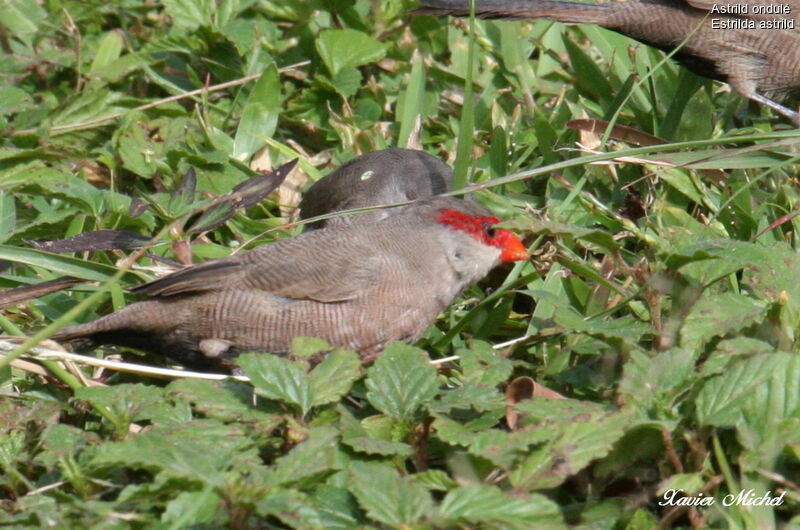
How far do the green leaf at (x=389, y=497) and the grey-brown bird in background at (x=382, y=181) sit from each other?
2.63 meters

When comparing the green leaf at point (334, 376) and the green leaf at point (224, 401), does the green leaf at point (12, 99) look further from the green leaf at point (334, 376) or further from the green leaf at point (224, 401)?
the green leaf at point (334, 376)

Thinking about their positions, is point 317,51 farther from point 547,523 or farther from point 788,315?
point 547,523

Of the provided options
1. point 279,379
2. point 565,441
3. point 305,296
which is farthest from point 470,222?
point 565,441

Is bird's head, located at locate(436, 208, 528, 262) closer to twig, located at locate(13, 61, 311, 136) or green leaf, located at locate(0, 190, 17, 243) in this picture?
green leaf, located at locate(0, 190, 17, 243)

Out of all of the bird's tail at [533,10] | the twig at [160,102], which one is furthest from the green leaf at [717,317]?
the twig at [160,102]

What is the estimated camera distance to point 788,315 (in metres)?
3.79

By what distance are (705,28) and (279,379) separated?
3676mm

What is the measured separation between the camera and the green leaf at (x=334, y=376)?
138 inches

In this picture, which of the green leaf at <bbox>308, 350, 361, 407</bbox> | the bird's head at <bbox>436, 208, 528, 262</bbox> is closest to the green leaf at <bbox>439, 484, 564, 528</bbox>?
the green leaf at <bbox>308, 350, 361, 407</bbox>

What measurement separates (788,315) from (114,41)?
4764 millimetres

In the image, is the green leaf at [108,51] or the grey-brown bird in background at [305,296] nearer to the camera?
the grey-brown bird in background at [305,296]

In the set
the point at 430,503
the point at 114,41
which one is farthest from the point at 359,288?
the point at 114,41

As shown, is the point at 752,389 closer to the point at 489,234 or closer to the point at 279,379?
the point at 279,379

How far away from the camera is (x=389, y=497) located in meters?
2.93
